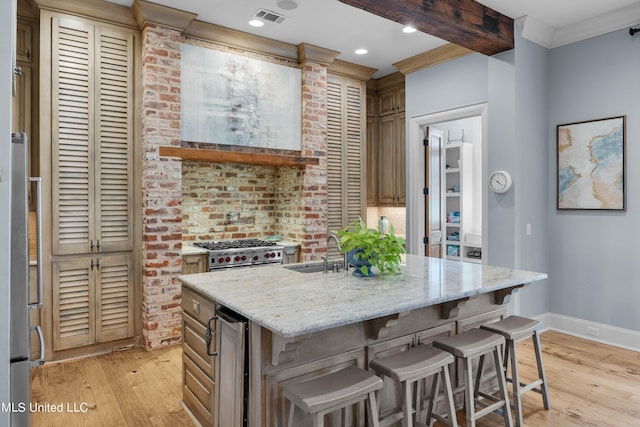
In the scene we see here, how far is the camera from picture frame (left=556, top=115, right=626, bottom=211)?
3812 mm

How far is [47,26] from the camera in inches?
136

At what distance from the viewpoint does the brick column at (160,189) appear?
376 cm

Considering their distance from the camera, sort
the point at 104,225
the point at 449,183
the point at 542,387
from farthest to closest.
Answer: the point at 449,183
the point at 104,225
the point at 542,387

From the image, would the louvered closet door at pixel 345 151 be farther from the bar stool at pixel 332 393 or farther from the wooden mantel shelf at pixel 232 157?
the bar stool at pixel 332 393

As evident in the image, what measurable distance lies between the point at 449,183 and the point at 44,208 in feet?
16.9

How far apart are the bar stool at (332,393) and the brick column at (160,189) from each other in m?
2.39

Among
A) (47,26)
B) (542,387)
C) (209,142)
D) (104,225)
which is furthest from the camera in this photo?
(209,142)

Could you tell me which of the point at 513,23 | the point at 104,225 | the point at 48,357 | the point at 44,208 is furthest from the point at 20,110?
the point at 513,23

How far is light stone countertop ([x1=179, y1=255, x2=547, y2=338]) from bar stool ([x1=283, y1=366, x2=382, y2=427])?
29 centimetres

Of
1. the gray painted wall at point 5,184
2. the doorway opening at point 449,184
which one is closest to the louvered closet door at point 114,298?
the gray painted wall at point 5,184

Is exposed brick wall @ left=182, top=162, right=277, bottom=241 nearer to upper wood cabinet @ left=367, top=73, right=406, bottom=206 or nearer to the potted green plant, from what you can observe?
upper wood cabinet @ left=367, top=73, right=406, bottom=206

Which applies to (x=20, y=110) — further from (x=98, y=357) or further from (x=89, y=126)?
(x=98, y=357)

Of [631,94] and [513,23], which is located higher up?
[513,23]

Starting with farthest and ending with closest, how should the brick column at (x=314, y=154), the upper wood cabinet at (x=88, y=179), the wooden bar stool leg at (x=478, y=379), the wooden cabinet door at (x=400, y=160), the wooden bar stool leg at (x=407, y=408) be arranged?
the wooden cabinet door at (x=400, y=160) < the brick column at (x=314, y=154) < the upper wood cabinet at (x=88, y=179) < the wooden bar stool leg at (x=478, y=379) < the wooden bar stool leg at (x=407, y=408)
